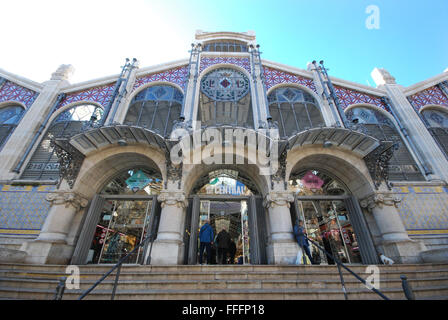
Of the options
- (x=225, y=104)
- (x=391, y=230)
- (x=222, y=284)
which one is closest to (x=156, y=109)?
(x=225, y=104)

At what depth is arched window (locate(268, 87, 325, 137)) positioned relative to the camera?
11.4 meters

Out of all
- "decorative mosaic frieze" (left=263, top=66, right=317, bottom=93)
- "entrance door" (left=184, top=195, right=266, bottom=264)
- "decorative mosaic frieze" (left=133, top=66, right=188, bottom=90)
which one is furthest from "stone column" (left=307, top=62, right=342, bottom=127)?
"decorative mosaic frieze" (left=133, top=66, right=188, bottom=90)

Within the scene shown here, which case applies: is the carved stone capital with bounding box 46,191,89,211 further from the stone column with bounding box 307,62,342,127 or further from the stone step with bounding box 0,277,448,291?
the stone column with bounding box 307,62,342,127

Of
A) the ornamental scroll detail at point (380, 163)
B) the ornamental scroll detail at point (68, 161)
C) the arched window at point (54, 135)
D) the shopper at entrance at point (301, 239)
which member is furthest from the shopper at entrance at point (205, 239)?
the ornamental scroll detail at point (380, 163)

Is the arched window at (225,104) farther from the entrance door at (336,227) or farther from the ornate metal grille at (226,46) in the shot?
the entrance door at (336,227)

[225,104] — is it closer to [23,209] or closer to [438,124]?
[23,209]

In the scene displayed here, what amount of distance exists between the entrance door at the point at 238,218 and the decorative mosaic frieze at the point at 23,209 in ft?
20.2

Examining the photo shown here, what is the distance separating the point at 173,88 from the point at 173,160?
615 centimetres

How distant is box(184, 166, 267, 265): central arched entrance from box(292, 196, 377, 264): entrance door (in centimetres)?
186

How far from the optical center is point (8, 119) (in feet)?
37.3

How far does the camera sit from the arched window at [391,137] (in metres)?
9.91

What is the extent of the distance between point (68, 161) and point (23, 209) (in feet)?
9.27

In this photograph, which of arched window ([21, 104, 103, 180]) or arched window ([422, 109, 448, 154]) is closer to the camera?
arched window ([21, 104, 103, 180])
